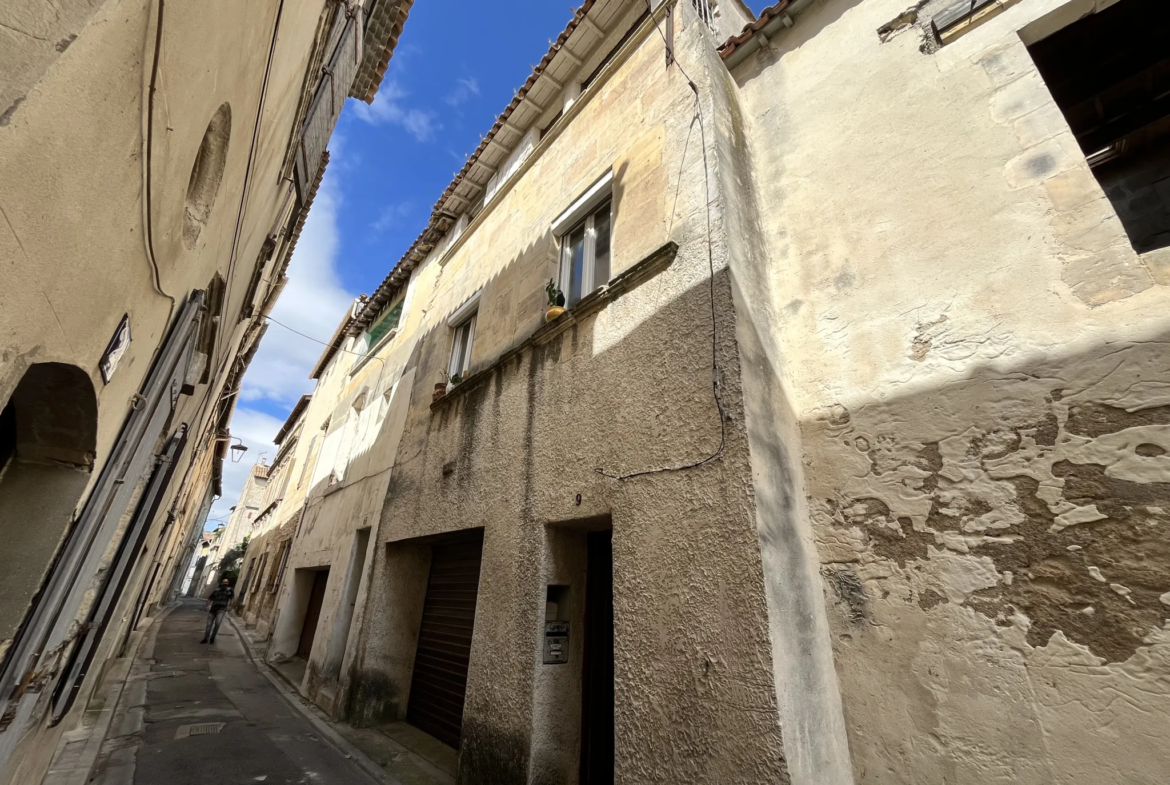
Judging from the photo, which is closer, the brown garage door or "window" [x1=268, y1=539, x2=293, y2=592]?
the brown garage door

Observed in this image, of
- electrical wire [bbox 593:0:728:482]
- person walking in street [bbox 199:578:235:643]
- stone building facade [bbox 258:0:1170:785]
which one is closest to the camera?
stone building facade [bbox 258:0:1170:785]

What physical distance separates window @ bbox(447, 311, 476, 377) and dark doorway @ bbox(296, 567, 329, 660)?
5.80 m

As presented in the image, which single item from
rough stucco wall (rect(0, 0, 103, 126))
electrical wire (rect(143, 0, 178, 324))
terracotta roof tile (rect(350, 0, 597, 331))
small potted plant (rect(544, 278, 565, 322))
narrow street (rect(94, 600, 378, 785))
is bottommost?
narrow street (rect(94, 600, 378, 785))

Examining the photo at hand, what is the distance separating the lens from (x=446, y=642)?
5422 millimetres

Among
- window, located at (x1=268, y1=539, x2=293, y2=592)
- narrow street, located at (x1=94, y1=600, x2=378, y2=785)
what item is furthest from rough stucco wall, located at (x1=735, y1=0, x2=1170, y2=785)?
window, located at (x1=268, y1=539, x2=293, y2=592)

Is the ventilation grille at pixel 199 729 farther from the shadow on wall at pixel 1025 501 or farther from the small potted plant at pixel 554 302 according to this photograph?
the shadow on wall at pixel 1025 501

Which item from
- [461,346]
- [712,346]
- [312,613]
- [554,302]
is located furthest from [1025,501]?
[312,613]

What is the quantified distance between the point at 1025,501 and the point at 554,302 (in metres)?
3.79

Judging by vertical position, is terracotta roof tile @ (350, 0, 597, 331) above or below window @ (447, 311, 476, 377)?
above

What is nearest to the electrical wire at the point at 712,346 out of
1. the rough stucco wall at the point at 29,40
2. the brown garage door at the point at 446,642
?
the brown garage door at the point at 446,642

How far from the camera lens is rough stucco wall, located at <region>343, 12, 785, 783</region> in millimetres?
2459

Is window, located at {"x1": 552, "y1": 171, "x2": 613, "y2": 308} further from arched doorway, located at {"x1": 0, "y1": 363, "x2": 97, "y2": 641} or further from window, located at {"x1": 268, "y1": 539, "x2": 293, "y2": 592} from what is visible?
window, located at {"x1": 268, "y1": 539, "x2": 293, "y2": 592}

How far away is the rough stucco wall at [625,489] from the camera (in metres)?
2.46

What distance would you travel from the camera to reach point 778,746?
208 centimetres
